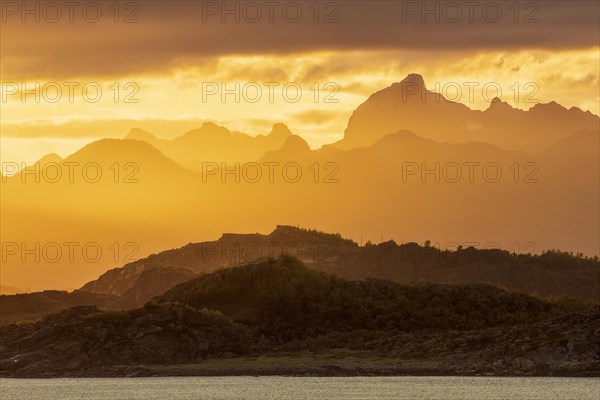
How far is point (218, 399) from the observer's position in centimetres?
18188

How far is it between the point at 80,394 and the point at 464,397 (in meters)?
55.5

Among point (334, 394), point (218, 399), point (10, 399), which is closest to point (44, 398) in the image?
point (10, 399)

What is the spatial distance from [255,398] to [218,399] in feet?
15.6

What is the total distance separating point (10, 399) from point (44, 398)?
522 cm

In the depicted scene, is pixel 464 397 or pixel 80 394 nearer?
pixel 464 397

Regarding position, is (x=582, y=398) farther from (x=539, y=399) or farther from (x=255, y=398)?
(x=255, y=398)

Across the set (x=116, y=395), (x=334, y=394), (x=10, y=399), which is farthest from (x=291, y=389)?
(x=10, y=399)

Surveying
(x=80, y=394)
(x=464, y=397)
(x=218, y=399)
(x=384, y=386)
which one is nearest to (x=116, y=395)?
(x=80, y=394)

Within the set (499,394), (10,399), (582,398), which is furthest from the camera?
(10,399)

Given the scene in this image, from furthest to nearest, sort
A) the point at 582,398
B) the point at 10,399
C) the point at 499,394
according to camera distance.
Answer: the point at 10,399 → the point at 499,394 → the point at 582,398

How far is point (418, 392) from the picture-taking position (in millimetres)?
185625

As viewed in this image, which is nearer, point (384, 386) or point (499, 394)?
point (499, 394)

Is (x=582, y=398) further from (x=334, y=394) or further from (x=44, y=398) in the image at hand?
(x=44, y=398)

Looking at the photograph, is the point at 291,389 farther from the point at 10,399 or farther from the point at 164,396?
the point at 10,399
